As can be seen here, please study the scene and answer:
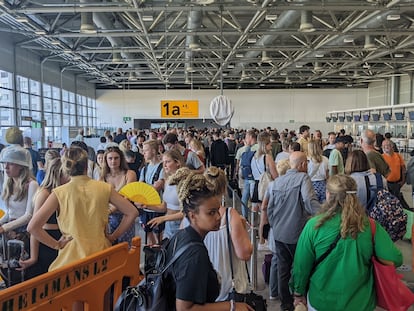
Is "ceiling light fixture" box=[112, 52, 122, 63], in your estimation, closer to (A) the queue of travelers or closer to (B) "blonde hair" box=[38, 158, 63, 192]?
(A) the queue of travelers

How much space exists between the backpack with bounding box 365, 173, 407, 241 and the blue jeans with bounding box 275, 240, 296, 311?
31.6 inches

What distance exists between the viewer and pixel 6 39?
1559 cm

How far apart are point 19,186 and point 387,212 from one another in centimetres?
316

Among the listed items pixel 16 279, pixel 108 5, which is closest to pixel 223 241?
pixel 16 279

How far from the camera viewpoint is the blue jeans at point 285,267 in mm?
3527

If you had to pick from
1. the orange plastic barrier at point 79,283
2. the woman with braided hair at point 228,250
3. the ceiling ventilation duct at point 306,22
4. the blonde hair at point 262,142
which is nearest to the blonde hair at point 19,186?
the orange plastic barrier at point 79,283

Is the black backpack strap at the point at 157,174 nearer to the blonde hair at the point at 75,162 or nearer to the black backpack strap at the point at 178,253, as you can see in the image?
the blonde hair at the point at 75,162

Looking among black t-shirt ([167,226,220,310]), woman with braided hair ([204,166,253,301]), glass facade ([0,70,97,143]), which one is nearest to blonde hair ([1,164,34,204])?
woman with braided hair ([204,166,253,301])

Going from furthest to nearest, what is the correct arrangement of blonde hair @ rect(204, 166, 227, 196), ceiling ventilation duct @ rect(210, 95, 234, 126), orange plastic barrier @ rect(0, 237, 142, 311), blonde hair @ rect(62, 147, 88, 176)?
ceiling ventilation duct @ rect(210, 95, 234, 126)
blonde hair @ rect(62, 147, 88, 176)
blonde hair @ rect(204, 166, 227, 196)
orange plastic barrier @ rect(0, 237, 142, 311)

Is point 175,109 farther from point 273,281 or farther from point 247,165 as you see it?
point 273,281

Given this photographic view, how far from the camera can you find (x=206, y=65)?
2405 centimetres

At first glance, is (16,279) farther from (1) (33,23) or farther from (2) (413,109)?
(2) (413,109)

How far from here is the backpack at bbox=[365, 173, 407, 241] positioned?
11.6 ft

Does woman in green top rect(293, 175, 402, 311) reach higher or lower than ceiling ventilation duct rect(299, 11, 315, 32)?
lower
